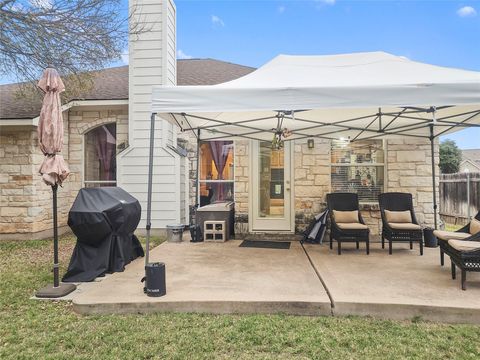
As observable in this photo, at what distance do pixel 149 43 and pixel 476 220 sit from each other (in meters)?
7.32

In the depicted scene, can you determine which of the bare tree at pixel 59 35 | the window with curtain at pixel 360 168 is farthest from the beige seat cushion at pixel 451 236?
the bare tree at pixel 59 35

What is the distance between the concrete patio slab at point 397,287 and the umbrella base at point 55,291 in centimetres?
291

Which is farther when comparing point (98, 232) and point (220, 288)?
point (98, 232)

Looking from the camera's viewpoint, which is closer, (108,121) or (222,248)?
(222,248)

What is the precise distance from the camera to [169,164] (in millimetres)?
7625

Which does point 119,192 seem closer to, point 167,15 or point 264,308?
point 264,308

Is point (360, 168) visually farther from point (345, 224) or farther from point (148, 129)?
point (148, 129)

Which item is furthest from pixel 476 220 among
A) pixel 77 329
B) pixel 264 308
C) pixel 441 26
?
pixel 441 26

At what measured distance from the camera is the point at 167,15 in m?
7.81

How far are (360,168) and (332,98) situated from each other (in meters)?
3.63

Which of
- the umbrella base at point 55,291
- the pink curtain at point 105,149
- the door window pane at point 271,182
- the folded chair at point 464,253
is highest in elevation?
the pink curtain at point 105,149

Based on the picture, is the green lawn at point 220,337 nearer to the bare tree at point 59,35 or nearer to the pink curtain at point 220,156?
the bare tree at point 59,35

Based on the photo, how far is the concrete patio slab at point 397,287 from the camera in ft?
10.0

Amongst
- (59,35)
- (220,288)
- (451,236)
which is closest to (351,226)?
(451,236)
